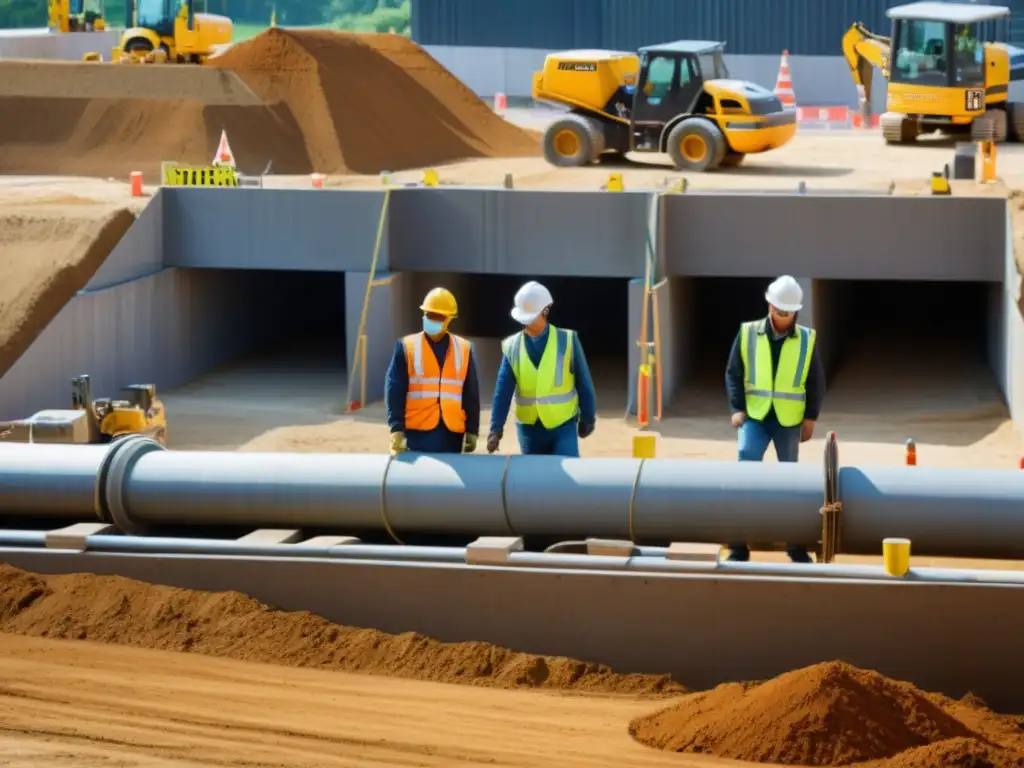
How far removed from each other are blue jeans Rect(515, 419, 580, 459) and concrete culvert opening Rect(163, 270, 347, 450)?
25.3 feet

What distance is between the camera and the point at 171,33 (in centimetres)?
3228

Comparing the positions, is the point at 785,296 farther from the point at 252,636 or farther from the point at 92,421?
the point at 92,421

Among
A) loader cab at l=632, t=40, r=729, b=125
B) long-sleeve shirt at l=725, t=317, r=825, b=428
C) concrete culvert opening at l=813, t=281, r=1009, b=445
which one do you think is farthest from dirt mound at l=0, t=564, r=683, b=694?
loader cab at l=632, t=40, r=729, b=125

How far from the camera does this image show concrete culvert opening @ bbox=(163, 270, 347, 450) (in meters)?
19.2

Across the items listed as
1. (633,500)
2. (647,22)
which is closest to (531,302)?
(633,500)

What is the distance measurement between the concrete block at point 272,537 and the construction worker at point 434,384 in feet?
2.57

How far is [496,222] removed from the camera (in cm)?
2119

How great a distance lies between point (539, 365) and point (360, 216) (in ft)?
36.6

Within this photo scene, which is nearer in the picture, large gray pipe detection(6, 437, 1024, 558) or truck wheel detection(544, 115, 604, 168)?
large gray pipe detection(6, 437, 1024, 558)

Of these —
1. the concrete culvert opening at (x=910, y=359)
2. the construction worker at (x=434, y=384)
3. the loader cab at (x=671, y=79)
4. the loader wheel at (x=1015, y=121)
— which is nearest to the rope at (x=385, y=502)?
the construction worker at (x=434, y=384)

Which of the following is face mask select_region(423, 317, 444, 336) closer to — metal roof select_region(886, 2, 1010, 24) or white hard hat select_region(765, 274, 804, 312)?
white hard hat select_region(765, 274, 804, 312)

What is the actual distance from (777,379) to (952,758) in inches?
136

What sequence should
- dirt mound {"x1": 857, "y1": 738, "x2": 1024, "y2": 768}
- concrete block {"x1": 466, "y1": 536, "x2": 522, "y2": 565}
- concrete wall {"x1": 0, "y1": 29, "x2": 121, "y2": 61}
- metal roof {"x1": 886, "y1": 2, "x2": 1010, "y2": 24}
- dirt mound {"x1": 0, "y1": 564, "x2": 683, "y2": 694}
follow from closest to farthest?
dirt mound {"x1": 857, "y1": 738, "x2": 1024, "y2": 768}, dirt mound {"x1": 0, "y1": 564, "x2": 683, "y2": 694}, concrete block {"x1": 466, "y1": 536, "x2": 522, "y2": 565}, metal roof {"x1": 886, "y1": 2, "x2": 1010, "y2": 24}, concrete wall {"x1": 0, "y1": 29, "x2": 121, "y2": 61}

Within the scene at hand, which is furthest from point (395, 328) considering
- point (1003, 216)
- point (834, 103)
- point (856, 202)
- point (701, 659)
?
point (834, 103)
